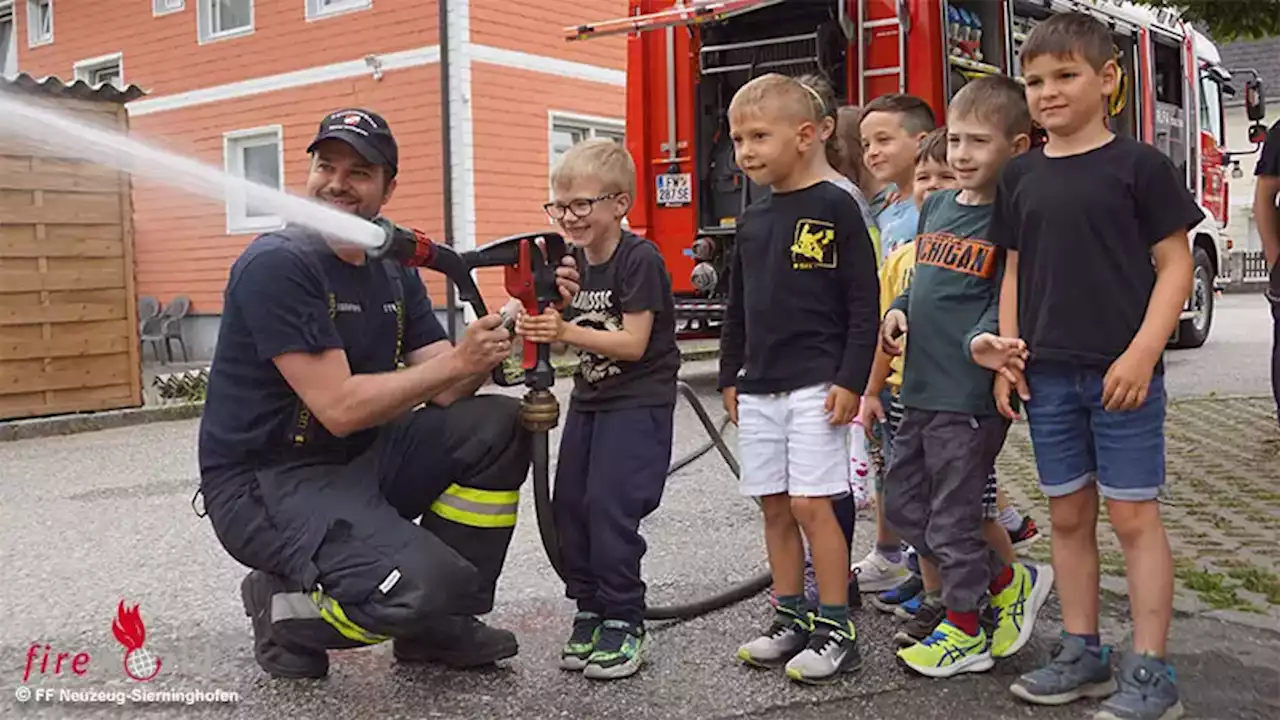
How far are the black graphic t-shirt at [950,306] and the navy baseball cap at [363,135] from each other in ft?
5.02

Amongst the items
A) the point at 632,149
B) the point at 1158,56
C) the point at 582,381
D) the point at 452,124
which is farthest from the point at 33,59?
the point at 582,381

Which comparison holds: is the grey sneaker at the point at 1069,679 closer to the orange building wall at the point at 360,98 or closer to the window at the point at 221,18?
the orange building wall at the point at 360,98

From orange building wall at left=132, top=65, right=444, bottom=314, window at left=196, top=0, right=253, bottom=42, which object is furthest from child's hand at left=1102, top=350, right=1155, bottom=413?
window at left=196, top=0, right=253, bottom=42

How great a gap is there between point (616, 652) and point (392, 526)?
2.32ft

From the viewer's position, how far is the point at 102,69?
20547 millimetres

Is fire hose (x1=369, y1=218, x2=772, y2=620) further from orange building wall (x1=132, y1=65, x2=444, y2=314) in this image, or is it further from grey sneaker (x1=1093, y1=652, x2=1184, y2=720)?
orange building wall (x1=132, y1=65, x2=444, y2=314)

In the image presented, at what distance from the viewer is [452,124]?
15.6 m

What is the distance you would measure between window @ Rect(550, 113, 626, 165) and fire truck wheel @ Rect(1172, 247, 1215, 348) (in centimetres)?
708

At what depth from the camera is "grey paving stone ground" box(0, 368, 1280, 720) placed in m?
3.29

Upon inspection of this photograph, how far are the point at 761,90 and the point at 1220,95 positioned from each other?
13189 millimetres

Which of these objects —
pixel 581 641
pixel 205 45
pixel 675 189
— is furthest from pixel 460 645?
pixel 205 45

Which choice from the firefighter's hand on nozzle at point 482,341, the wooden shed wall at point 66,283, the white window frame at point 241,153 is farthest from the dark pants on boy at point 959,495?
the white window frame at point 241,153

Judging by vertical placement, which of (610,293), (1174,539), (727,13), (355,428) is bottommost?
(1174,539)

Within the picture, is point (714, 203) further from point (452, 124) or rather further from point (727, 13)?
point (452, 124)
